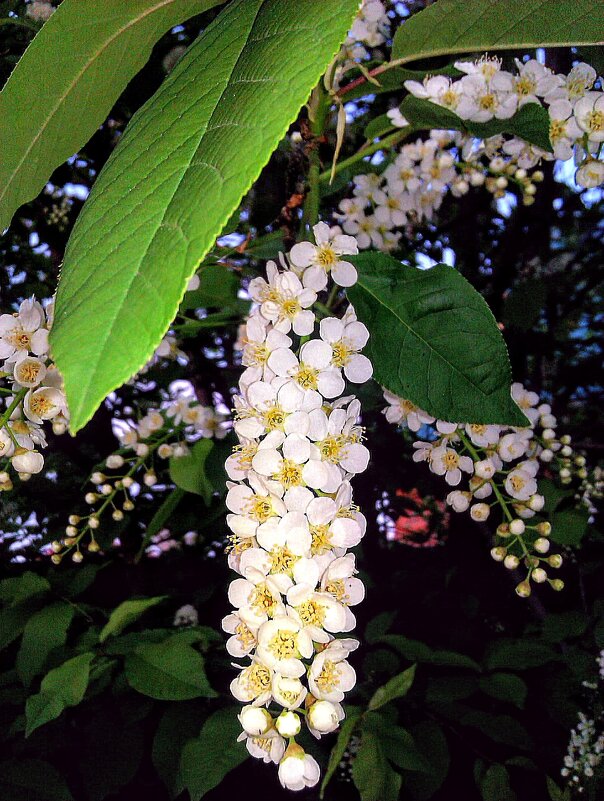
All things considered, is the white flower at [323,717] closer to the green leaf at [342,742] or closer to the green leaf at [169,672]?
the green leaf at [342,742]

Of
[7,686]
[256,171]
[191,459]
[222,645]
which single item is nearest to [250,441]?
[256,171]

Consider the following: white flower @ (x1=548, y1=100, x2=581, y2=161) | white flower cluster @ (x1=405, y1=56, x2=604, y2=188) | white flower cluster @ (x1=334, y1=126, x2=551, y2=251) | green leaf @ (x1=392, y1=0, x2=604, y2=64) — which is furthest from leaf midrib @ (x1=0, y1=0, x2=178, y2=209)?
white flower cluster @ (x1=334, y1=126, x2=551, y2=251)

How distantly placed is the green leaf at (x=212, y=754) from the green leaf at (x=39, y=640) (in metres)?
0.30

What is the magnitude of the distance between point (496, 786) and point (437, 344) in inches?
34.5

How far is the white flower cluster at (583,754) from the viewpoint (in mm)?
1302

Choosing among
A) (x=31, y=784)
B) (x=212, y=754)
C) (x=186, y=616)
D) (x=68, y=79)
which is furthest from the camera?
(x=186, y=616)

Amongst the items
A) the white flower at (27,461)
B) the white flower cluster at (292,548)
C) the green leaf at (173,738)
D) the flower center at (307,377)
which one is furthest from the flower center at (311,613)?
the green leaf at (173,738)

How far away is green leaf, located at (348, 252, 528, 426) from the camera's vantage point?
70 cm

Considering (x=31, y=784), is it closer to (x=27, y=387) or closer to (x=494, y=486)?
(x=27, y=387)

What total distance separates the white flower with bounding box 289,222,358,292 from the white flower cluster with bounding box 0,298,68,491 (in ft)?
0.92

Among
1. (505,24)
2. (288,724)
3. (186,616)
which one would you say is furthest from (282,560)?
(186,616)

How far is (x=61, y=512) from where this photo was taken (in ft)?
5.70

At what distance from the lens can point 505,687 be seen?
128cm

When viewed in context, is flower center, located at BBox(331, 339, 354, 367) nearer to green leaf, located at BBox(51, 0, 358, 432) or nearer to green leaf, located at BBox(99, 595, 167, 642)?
green leaf, located at BBox(51, 0, 358, 432)
